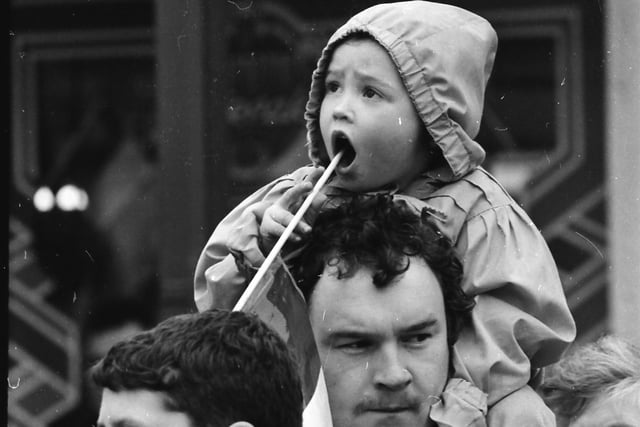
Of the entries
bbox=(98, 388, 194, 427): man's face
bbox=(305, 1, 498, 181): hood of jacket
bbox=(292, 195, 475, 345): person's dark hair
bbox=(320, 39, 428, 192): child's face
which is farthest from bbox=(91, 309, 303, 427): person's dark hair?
bbox=(305, 1, 498, 181): hood of jacket

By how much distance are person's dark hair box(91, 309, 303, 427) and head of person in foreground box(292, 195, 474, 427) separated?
0.45m

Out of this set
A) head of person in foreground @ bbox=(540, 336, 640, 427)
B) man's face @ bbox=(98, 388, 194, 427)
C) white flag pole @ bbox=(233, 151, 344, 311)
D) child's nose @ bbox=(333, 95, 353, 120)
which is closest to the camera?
man's face @ bbox=(98, 388, 194, 427)

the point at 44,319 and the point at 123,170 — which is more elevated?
the point at 123,170

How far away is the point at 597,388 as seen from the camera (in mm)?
3547

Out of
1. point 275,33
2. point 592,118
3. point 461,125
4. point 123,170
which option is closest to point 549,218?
point 592,118

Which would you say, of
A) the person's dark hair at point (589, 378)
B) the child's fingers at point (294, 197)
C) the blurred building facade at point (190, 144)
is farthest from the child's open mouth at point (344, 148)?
the blurred building facade at point (190, 144)

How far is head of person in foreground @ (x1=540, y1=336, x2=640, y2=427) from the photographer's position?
3.47 meters

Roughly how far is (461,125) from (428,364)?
533 millimetres

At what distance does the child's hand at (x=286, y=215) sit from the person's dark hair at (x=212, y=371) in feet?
1.68

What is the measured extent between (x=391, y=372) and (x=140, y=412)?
644 mm

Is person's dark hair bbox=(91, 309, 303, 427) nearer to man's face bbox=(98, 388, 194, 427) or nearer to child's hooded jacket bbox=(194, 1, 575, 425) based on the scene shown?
man's face bbox=(98, 388, 194, 427)

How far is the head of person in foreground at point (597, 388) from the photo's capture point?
3.47 meters

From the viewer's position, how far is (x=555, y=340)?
9.83ft

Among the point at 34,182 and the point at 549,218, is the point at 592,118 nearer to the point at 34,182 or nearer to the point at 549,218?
the point at 549,218
